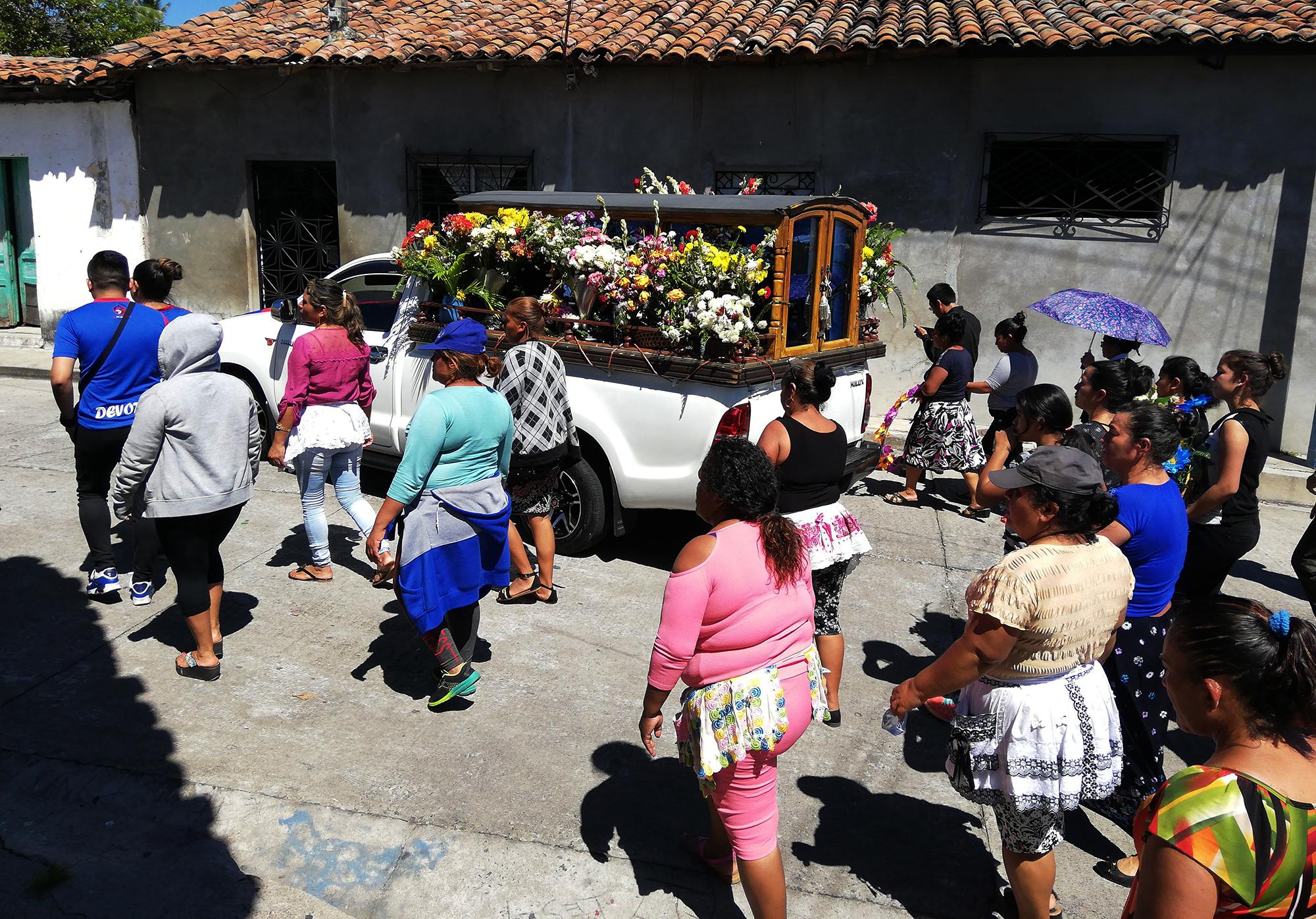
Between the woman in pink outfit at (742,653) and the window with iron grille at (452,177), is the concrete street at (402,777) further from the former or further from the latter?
the window with iron grille at (452,177)

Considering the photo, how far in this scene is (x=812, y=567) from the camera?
165 inches

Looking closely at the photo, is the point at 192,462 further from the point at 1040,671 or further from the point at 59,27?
the point at 59,27

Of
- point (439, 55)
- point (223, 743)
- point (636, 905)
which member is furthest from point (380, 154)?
point (636, 905)

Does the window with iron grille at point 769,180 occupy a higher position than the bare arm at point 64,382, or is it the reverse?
the window with iron grille at point 769,180

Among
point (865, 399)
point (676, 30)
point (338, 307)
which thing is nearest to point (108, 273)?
point (338, 307)

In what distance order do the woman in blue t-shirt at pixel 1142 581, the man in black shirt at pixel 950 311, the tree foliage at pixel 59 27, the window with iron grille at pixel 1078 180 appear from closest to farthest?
1. the woman in blue t-shirt at pixel 1142 581
2. the man in black shirt at pixel 950 311
3. the window with iron grille at pixel 1078 180
4. the tree foliage at pixel 59 27

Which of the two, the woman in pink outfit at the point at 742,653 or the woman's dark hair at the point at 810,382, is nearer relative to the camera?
the woman in pink outfit at the point at 742,653

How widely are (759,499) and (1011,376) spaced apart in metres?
5.12

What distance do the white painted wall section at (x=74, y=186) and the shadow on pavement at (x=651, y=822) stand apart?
11.0 meters

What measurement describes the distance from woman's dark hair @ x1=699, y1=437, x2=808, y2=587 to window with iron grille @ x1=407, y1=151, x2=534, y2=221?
8953 millimetres

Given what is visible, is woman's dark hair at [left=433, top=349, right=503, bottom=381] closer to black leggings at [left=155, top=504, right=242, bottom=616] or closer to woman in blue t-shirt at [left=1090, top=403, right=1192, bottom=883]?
black leggings at [left=155, top=504, right=242, bottom=616]

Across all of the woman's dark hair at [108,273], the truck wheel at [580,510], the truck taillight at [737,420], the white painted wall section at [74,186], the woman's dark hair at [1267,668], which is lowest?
the truck wheel at [580,510]

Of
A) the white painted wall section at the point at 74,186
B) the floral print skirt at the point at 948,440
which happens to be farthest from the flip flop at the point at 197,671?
the white painted wall section at the point at 74,186

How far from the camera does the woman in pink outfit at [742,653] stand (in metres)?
2.82
